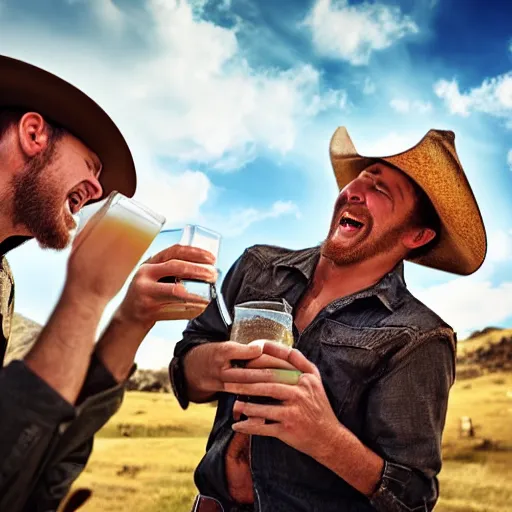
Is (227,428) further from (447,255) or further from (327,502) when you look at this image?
(447,255)

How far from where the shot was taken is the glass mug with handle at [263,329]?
4.15 feet

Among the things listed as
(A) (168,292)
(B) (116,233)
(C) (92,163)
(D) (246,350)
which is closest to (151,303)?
(A) (168,292)

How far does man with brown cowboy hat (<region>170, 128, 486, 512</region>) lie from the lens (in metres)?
1.40

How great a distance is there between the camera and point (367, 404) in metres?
1.67

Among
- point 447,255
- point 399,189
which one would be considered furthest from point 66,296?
point 447,255

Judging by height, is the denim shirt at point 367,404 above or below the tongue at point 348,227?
below

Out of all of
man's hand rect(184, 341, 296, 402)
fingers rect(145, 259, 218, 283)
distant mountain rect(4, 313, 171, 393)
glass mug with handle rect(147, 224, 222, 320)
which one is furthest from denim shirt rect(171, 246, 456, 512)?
distant mountain rect(4, 313, 171, 393)

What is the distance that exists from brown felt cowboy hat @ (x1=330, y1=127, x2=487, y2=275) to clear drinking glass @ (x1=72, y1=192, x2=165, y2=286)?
5.19 ft

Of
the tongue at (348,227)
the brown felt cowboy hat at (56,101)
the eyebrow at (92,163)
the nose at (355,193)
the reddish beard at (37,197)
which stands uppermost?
the brown felt cowboy hat at (56,101)

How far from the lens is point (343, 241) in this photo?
6.33ft

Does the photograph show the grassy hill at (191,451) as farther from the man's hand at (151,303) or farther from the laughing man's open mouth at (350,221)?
the man's hand at (151,303)

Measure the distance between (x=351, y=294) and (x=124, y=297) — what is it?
4.34ft

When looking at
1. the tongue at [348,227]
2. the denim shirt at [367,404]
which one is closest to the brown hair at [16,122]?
the denim shirt at [367,404]

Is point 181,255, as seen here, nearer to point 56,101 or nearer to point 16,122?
point 16,122
